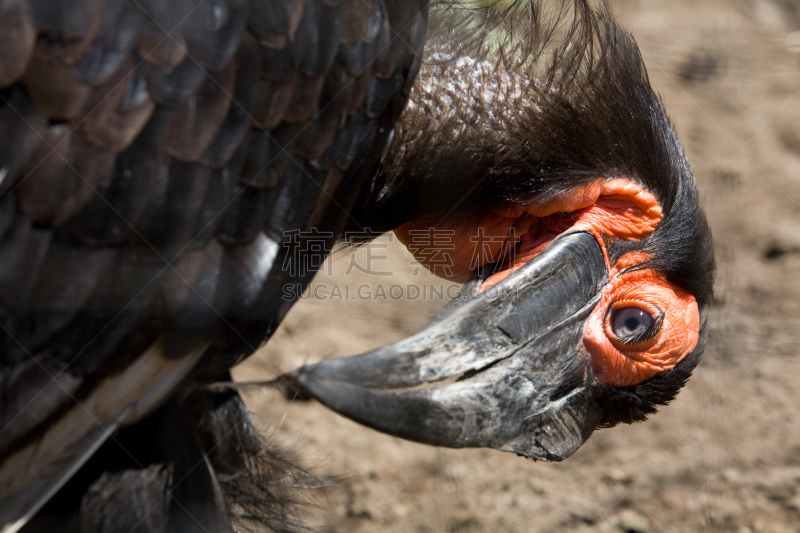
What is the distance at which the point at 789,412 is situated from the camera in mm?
2662

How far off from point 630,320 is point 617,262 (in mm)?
136

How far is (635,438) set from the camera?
2572 millimetres

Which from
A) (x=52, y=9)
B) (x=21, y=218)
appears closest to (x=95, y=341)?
(x=21, y=218)

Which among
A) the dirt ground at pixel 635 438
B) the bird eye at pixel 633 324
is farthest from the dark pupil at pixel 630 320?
the dirt ground at pixel 635 438

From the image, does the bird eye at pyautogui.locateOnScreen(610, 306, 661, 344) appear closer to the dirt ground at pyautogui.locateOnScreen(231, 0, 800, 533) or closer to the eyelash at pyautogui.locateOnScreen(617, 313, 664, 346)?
the eyelash at pyautogui.locateOnScreen(617, 313, 664, 346)

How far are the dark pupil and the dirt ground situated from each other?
1.94 ft

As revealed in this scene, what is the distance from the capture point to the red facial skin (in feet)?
5.61

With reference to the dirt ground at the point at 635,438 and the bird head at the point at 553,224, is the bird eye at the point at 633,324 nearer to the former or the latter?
the bird head at the point at 553,224

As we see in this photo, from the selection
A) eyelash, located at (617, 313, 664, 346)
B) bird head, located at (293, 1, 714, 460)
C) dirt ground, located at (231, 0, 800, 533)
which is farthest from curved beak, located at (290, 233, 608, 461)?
dirt ground, located at (231, 0, 800, 533)

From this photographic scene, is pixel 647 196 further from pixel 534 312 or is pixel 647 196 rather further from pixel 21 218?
pixel 21 218

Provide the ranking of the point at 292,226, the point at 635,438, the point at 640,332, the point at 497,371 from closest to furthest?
the point at 292,226, the point at 497,371, the point at 640,332, the point at 635,438

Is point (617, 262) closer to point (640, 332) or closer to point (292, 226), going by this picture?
point (640, 332)

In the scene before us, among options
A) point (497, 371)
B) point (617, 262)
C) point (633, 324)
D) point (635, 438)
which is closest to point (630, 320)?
point (633, 324)

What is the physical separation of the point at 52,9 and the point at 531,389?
3.67 ft
